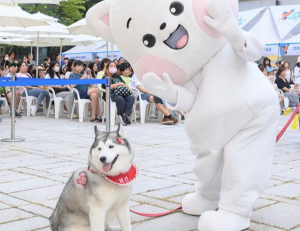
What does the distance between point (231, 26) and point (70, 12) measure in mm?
29390

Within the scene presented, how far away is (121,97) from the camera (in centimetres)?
1124

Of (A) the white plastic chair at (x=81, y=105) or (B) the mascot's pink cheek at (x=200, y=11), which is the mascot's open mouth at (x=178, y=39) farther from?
(A) the white plastic chair at (x=81, y=105)

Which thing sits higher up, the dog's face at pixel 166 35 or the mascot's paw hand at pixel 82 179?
the dog's face at pixel 166 35

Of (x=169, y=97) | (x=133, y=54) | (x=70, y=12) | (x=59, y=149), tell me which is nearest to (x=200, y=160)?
(x=169, y=97)

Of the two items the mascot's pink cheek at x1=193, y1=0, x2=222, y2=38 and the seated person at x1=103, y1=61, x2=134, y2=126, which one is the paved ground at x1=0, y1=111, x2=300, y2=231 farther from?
the mascot's pink cheek at x1=193, y1=0, x2=222, y2=38

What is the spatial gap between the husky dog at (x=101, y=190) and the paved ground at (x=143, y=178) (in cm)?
49

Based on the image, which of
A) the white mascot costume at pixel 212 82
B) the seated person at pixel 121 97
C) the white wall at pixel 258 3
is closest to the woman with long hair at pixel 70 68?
the seated person at pixel 121 97

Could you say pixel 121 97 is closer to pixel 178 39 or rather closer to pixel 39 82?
pixel 39 82

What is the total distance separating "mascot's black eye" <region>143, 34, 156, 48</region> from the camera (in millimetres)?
3666

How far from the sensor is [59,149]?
25.7 feet

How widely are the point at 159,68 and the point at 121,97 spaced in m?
7.53

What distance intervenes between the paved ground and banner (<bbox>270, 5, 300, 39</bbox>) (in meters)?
10.4

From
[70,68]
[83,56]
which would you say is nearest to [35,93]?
[70,68]

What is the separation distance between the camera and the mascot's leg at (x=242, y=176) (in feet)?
12.4
